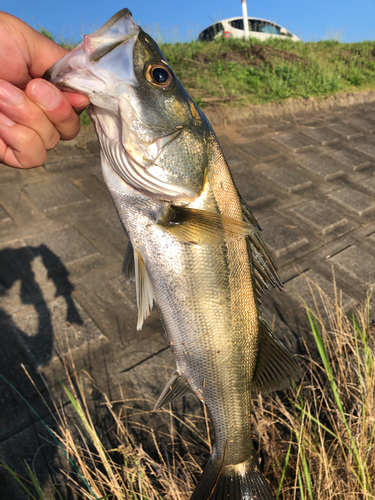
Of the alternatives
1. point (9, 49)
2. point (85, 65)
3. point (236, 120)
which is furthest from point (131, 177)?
point (236, 120)

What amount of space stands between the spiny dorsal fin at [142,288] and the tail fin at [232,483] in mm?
791

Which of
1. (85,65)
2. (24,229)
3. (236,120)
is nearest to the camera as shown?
(85,65)

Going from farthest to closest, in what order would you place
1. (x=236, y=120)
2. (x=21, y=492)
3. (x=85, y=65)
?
1. (x=236, y=120)
2. (x=21, y=492)
3. (x=85, y=65)

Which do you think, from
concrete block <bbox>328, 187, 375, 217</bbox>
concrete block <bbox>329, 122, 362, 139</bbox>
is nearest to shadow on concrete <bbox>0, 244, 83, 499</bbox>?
concrete block <bbox>328, 187, 375, 217</bbox>

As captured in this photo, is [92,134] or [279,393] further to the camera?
[92,134]

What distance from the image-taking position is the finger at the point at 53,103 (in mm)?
1369

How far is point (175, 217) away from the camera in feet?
4.81

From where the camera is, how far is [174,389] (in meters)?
1.69

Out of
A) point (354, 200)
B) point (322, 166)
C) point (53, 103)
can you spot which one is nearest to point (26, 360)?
point (53, 103)

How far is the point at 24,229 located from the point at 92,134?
2.57 meters

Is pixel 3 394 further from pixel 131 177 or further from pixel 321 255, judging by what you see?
pixel 321 255

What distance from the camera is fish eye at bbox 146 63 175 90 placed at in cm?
142

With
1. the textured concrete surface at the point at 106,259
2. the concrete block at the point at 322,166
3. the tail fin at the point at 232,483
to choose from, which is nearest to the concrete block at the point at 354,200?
the textured concrete surface at the point at 106,259

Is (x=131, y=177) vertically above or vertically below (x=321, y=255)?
above
